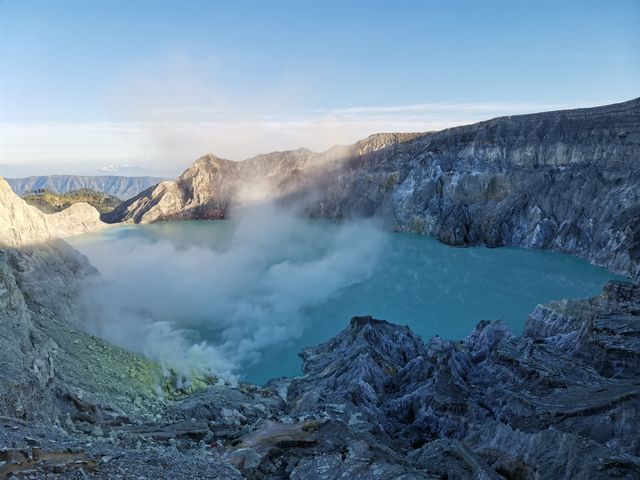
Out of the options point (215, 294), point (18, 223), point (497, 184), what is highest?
point (18, 223)

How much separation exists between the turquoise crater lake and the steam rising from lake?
98mm

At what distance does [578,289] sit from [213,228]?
161 feet

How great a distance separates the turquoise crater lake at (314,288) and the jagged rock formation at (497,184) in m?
3.06

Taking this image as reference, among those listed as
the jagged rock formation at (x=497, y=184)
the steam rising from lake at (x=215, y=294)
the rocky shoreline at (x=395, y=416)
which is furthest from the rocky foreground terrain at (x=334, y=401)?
the jagged rock formation at (x=497, y=184)

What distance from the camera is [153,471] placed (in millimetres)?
6812

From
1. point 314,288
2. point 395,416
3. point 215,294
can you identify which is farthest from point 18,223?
point 314,288

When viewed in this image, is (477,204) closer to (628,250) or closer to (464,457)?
(628,250)

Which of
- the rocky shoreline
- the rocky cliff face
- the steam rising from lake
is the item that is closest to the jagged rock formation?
the steam rising from lake

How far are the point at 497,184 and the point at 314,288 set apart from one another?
30.8 meters

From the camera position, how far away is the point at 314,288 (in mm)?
31625

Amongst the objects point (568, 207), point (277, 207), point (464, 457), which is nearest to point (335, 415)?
point (464, 457)

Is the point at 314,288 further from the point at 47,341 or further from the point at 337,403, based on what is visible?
the point at 47,341

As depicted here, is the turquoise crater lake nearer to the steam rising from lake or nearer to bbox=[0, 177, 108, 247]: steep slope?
the steam rising from lake

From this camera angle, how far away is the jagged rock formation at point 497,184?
42375mm
